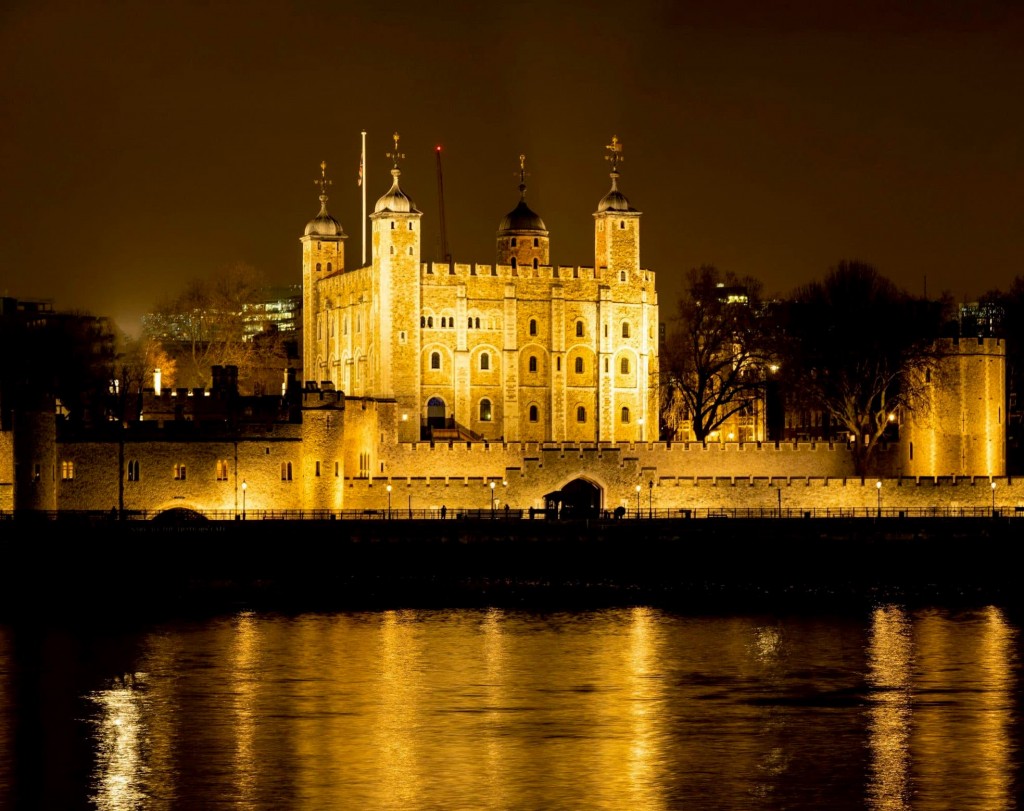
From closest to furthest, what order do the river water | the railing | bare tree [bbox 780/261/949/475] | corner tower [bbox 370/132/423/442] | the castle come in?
the river water → the railing → the castle → bare tree [bbox 780/261/949/475] → corner tower [bbox 370/132/423/442]

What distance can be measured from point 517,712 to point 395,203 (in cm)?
5265

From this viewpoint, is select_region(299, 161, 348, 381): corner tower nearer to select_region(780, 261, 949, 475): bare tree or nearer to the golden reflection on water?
select_region(780, 261, 949, 475): bare tree

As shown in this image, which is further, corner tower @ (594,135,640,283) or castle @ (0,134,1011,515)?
corner tower @ (594,135,640,283)

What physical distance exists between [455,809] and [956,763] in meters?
8.80

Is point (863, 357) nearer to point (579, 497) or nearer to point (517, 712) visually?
point (579, 497)

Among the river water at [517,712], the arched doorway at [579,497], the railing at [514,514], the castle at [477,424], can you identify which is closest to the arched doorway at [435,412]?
the castle at [477,424]

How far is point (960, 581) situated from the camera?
65.9 meters

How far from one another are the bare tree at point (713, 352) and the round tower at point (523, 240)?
9.94m

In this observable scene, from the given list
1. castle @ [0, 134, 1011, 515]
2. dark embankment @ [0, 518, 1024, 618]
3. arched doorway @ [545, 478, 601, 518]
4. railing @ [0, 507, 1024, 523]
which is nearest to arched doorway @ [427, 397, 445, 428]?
castle @ [0, 134, 1011, 515]

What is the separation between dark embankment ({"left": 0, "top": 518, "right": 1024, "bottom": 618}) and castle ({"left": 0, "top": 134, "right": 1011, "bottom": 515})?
3.96 meters

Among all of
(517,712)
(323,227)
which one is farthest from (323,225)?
(517,712)

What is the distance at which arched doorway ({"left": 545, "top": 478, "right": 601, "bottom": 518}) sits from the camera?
77.7 metres

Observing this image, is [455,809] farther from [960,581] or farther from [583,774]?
[960,581]

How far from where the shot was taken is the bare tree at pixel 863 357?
83.2m
